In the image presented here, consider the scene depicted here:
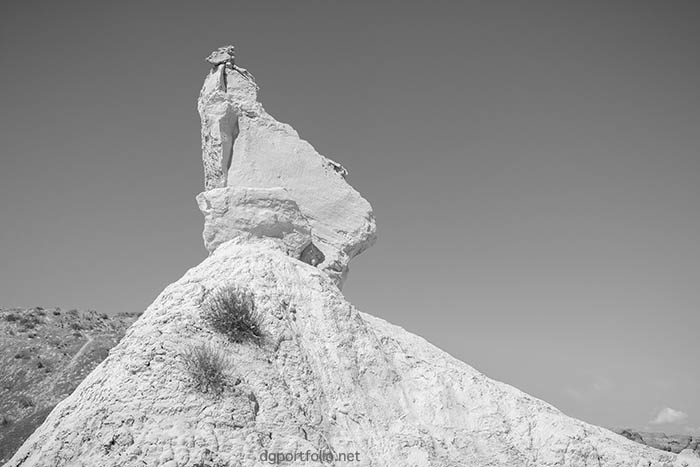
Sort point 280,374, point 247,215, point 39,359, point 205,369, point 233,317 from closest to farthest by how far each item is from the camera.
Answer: point 205,369, point 280,374, point 233,317, point 247,215, point 39,359

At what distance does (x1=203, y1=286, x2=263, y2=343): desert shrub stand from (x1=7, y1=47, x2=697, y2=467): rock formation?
44 millimetres

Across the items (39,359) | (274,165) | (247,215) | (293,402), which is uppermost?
(274,165)

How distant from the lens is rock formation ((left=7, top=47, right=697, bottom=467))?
21.2 feet

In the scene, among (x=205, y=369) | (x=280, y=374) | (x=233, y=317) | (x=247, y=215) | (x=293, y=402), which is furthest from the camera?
(x=247, y=215)

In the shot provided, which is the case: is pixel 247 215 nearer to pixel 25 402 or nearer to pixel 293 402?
pixel 293 402

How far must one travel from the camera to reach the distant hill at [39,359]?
21.3 meters

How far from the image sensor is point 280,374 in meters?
7.69

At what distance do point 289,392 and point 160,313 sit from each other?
7.62 ft

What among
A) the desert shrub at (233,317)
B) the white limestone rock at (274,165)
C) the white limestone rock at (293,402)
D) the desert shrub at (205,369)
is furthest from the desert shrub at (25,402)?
the desert shrub at (205,369)

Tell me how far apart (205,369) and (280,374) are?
115 centimetres

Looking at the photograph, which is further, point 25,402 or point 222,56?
point 25,402

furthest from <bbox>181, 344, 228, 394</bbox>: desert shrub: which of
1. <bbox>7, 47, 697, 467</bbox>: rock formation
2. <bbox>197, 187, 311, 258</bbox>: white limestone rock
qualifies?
<bbox>197, 187, 311, 258</bbox>: white limestone rock

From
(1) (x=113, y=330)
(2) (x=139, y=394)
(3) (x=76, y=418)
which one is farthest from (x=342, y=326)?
(1) (x=113, y=330)

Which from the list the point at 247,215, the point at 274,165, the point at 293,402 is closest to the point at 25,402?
the point at 274,165
